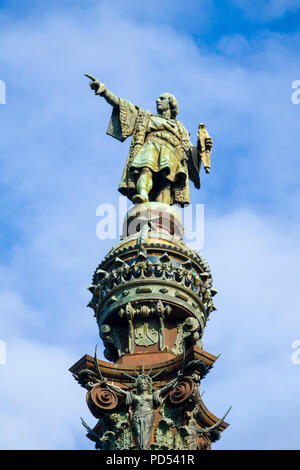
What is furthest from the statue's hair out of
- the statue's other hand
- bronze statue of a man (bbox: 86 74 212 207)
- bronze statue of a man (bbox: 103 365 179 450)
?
bronze statue of a man (bbox: 103 365 179 450)

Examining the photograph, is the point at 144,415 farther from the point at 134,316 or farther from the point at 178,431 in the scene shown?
the point at 134,316

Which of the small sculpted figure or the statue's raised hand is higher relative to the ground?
the statue's raised hand

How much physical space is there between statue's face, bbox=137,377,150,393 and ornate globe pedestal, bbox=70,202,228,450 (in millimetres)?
28

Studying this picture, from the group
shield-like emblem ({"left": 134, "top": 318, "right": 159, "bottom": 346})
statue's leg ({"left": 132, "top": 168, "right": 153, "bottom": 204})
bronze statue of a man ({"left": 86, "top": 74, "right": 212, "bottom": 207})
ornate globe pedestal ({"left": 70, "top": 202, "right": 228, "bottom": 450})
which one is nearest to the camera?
ornate globe pedestal ({"left": 70, "top": 202, "right": 228, "bottom": 450})

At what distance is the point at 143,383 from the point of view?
2628 centimetres

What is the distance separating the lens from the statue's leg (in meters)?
32.2

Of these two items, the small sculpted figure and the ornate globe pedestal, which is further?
the ornate globe pedestal

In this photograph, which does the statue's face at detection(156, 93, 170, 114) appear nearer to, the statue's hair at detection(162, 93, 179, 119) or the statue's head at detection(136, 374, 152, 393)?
the statue's hair at detection(162, 93, 179, 119)

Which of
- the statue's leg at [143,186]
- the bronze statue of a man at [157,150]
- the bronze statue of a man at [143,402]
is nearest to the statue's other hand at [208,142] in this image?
the bronze statue of a man at [157,150]

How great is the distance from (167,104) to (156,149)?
2.42 m

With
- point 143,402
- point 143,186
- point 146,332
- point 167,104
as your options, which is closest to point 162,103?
Answer: point 167,104

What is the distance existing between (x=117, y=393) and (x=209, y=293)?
5.32 meters

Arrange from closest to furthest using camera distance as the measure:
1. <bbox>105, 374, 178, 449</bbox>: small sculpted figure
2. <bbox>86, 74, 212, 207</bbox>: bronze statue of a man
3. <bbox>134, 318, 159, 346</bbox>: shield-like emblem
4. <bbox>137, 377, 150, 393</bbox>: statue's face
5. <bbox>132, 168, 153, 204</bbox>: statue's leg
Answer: <bbox>105, 374, 178, 449</bbox>: small sculpted figure
<bbox>137, 377, 150, 393</bbox>: statue's face
<bbox>134, 318, 159, 346</bbox>: shield-like emblem
<bbox>132, 168, 153, 204</bbox>: statue's leg
<bbox>86, 74, 212, 207</bbox>: bronze statue of a man
